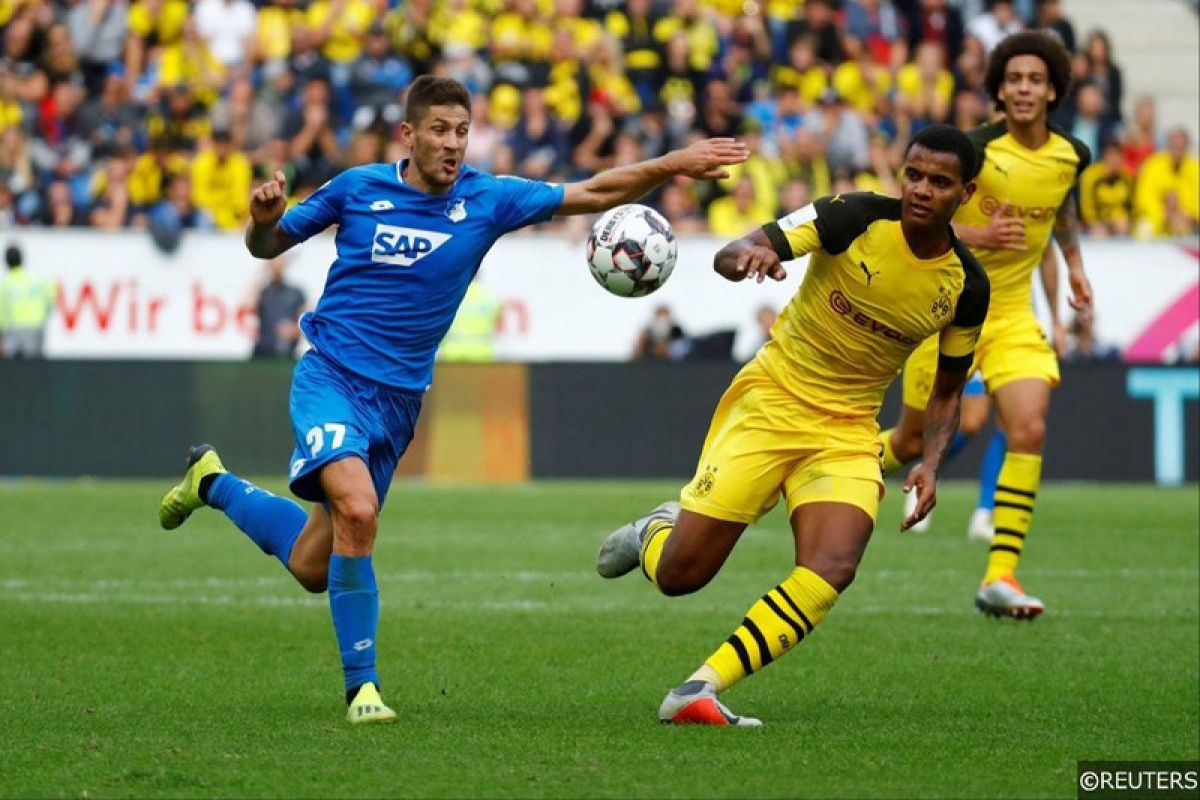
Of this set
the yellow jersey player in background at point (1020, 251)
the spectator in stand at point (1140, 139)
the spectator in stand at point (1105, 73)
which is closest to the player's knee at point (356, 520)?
the yellow jersey player in background at point (1020, 251)

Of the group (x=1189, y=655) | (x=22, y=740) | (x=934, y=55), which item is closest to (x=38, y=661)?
(x=22, y=740)

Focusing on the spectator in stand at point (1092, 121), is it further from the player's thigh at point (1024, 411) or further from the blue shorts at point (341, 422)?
the blue shorts at point (341, 422)

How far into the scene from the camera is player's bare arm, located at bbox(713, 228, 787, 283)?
6891 mm

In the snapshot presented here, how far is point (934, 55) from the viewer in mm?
24422

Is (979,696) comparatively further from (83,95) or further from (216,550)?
(83,95)

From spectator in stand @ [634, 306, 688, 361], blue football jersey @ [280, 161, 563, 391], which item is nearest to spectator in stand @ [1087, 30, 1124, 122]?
spectator in stand @ [634, 306, 688, 361]

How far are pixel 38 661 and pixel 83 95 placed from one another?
1526 centimetres

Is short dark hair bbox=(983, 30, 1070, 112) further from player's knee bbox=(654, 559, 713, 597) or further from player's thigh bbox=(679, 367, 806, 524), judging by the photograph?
player's knee bbox=(654, 559, 713, 597)

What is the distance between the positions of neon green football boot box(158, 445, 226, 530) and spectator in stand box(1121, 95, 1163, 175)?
16.3m

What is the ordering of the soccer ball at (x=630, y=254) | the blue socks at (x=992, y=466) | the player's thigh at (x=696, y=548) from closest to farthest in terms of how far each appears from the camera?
the player's thigh at (x=696, y=548) → the soccer ball at (x=630, y=254) → the blue socks at (x=992, y=466)

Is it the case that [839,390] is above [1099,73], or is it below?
below

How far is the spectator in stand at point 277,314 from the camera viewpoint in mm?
20828

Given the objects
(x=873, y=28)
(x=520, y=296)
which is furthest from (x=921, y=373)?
(x=873, y=28)

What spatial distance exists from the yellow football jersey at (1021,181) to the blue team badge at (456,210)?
3746 millimetres
